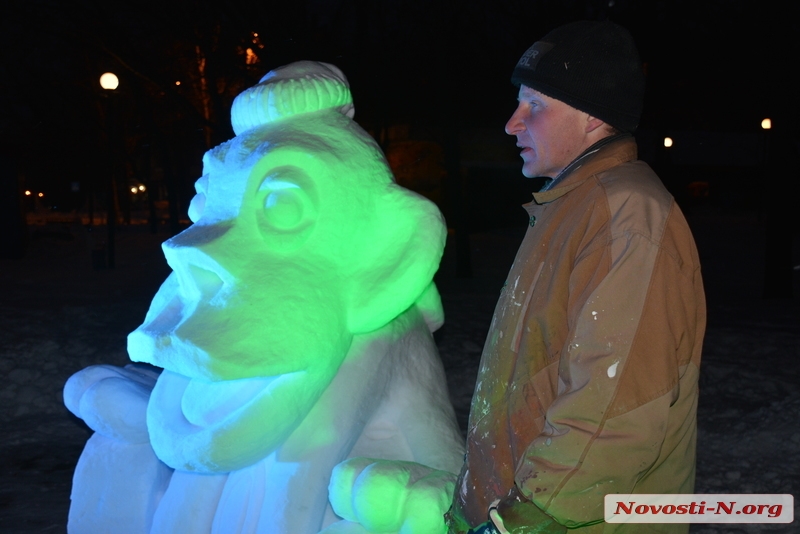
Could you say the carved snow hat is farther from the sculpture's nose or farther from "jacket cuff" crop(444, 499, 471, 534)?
"jacket cuff" crop(444, 499, 471, 534)

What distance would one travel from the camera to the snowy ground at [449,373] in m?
4.69

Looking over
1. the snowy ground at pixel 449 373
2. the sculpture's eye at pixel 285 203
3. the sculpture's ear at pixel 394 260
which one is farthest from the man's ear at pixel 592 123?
the snowy ground at pixel 449 373

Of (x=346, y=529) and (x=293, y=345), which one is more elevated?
(x=293, y=345)

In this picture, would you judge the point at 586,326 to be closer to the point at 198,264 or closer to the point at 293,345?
the point at 293,345

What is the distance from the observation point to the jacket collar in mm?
1512

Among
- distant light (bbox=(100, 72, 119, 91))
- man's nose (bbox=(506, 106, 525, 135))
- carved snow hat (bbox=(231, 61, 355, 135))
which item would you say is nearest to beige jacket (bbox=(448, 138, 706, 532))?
man's nose (bbox=(506, 106, 525, 135))

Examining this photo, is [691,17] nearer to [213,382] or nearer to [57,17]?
[57,17]

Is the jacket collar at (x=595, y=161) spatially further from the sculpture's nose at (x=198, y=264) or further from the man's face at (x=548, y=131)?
the sculpture's nose at (x=198, y=264)

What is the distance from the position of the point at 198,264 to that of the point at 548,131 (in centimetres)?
105

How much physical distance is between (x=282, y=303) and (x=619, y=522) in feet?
3.45

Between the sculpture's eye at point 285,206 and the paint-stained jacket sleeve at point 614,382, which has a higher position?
the sculpture's eye at point 285,206

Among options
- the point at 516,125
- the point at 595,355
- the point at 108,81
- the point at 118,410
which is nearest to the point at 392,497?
the point at 595,355

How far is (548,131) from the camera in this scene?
5.26 feet

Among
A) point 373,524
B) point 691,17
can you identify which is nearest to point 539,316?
point 373,524
